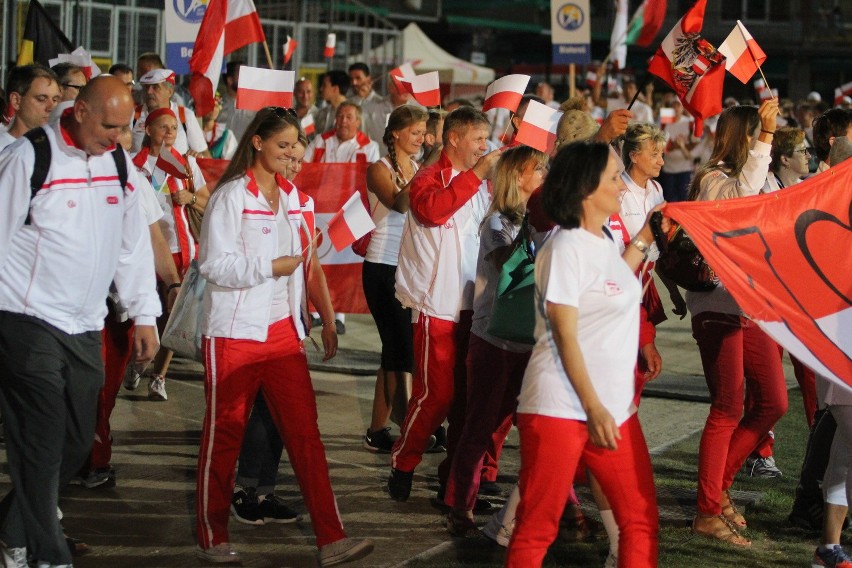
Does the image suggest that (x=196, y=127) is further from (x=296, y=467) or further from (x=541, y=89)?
(x=541, y=89)

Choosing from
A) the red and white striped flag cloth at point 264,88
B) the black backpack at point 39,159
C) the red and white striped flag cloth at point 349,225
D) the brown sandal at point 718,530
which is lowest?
the brown sandal at point 718,530

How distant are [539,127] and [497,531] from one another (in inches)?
81.0

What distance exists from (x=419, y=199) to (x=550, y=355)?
79.3 inches

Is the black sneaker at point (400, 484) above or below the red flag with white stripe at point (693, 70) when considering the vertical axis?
below

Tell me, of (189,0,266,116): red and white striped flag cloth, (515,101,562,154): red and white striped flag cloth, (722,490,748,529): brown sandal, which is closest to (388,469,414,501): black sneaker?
(722,490,748,529): brown sandal

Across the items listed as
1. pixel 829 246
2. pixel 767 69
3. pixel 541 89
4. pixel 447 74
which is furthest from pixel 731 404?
pixel 767 69

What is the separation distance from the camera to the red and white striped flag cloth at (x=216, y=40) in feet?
30.3

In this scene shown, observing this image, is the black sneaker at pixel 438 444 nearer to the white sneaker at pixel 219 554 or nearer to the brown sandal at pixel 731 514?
the brown sandal at pixel 731 514

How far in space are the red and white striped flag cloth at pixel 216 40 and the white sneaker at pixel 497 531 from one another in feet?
16.0

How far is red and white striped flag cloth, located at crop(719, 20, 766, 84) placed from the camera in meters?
7.18

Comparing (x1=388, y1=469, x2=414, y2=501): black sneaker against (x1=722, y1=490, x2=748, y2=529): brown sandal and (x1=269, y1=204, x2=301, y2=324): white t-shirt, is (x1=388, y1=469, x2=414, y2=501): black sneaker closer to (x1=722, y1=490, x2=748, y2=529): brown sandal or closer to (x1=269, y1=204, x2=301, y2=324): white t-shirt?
(x1=269, y1=204, x2=301, y2=324): white t-shirt

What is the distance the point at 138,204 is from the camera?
4.99m

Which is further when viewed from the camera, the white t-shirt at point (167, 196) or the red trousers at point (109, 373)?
the white t-shirt at point (167, 196)

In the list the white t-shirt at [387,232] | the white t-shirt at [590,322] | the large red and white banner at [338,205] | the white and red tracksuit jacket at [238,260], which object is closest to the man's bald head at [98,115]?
the white and red tracksuit jacket at [238,260]
